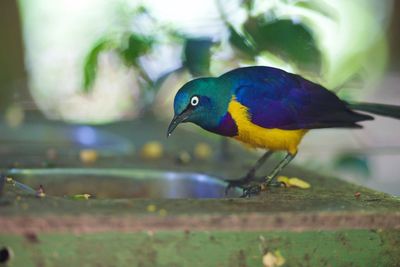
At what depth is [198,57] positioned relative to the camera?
9.89 ft

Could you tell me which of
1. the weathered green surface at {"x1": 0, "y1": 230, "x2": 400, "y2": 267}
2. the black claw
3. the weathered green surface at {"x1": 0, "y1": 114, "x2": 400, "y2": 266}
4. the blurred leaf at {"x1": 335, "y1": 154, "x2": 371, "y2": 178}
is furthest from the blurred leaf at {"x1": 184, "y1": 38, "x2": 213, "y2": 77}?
the blurred leaf at {"x1": 335, "y1": 154, "x2": 371, "y2": 178}

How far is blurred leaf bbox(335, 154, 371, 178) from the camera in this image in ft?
15.1

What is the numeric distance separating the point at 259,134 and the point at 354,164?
2.15 m

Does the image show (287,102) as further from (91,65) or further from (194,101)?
(91,65)

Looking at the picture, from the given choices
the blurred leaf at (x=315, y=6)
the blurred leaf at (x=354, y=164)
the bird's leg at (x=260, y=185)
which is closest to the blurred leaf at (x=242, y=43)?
the blurred leaf at (x=315, y=6)

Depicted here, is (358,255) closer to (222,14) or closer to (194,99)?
(194,99)

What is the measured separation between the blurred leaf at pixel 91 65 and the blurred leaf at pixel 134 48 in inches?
3.7

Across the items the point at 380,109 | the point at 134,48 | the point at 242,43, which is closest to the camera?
the point at 380,109

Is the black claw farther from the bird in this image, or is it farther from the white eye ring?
the white eye ring

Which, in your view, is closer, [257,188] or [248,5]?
[257,188]

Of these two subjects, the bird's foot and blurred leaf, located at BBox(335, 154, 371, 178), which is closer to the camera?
the bird's foot

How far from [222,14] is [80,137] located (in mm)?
1938

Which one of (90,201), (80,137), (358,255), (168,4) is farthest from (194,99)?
(80,137)

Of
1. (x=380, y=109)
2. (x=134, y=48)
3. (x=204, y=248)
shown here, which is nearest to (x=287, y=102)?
(x=380, y=109)
